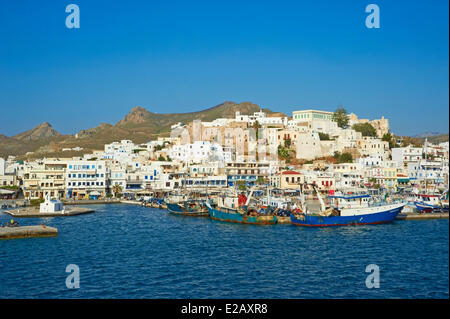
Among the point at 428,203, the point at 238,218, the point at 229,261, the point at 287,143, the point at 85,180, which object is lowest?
the point at 229,261

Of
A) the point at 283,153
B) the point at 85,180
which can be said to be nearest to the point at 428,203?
the point at 283,153

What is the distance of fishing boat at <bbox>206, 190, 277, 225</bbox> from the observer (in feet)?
121

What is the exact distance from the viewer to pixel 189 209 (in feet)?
147

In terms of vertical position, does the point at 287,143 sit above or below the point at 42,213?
above

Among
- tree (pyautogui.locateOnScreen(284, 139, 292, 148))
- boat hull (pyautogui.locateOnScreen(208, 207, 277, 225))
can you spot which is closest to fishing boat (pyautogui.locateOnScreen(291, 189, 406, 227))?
boat hull (pyautogui.locateOnScreen(208, 207, 277, 225))

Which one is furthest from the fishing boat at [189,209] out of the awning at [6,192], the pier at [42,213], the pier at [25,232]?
the awning at [6,192]

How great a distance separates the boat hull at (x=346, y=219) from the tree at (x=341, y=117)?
178 ft

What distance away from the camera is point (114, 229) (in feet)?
114

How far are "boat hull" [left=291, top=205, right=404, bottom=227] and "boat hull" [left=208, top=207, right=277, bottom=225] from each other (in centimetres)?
204

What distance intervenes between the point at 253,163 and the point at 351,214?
34.4 m

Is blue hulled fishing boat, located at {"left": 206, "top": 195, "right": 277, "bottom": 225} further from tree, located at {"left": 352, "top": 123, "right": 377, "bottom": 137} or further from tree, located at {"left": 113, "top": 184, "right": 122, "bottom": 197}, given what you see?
tree, located at {"left": 352, "top": 123, "right": 377, "bottom": 137}

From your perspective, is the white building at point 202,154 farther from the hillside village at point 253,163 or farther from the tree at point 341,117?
the tree at point 341,117

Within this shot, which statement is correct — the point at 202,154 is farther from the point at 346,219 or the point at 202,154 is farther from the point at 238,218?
the point at 346,219
